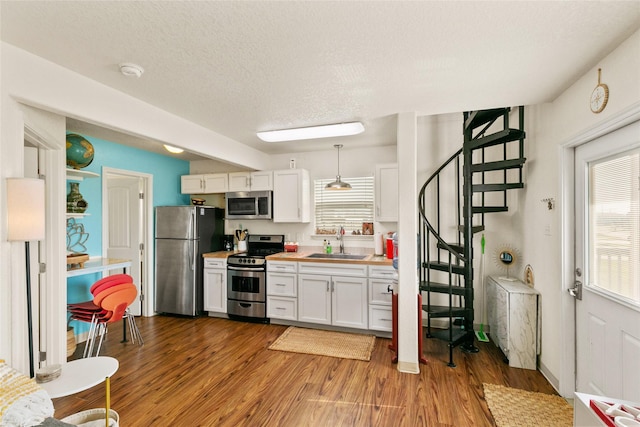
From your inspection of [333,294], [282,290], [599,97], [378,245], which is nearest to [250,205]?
[282,290]

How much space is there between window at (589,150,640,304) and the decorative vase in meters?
4.71

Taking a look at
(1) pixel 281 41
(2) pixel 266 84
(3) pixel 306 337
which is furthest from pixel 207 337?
(1) pixel 281 41

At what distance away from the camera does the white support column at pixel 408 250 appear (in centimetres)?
271

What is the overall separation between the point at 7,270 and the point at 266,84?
202cm

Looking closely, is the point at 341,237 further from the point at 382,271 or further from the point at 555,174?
the point at 555,174

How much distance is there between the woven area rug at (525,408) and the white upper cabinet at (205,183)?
412cm

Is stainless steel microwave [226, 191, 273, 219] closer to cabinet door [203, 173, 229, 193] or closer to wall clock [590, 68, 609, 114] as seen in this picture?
cabinet door [203, 173, 229, 193]

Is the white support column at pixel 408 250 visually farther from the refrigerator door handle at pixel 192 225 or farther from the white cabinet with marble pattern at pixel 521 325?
the refrigerator door handle at pixel 192 225

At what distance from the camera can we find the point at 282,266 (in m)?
3.90

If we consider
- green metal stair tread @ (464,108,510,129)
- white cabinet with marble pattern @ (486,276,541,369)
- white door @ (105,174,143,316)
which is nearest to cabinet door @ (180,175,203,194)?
white door @ (105,174,143,316)

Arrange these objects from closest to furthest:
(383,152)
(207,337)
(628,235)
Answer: (628,235) < (207,337) < (383,152)

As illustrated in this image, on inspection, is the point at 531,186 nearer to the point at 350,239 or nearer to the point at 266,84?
the point at 350,239

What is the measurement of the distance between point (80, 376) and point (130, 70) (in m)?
1.92

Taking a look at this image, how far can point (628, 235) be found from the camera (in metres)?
1.74
